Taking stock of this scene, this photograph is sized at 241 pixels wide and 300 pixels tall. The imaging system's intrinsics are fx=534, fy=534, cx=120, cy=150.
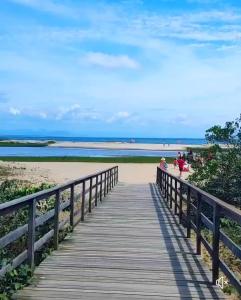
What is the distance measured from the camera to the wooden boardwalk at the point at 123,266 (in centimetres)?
580

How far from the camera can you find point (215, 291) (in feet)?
19.8

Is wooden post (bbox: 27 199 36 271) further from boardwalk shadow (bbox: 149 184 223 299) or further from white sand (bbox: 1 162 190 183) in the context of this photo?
Answer: white sand (bbox: 1 162 190 183)

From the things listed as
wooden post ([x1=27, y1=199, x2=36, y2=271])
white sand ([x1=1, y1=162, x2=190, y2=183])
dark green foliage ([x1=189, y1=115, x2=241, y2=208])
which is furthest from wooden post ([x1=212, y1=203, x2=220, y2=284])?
white sand ([x1=1, y1=162, x2=190, y2=183])

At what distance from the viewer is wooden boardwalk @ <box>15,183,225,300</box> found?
5.80 metres

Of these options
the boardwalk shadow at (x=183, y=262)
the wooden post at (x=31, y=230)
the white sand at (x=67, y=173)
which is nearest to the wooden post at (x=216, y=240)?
the boardwalk shadow at (x=183, y=262)

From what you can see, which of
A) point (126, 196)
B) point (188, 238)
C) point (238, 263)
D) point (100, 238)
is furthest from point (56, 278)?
point (126, 196)

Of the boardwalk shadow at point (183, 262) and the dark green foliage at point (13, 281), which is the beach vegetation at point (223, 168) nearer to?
the boardwalk shadow at point (183, 262)

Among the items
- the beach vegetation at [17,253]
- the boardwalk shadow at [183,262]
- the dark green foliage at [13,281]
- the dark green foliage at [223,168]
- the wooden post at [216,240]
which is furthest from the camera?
the dark green foliage at [223,168]

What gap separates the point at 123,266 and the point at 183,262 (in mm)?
947

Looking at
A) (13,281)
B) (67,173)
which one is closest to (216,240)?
(13,281)

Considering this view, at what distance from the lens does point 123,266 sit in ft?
23.4

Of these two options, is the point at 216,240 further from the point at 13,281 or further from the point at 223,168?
the point at 223,168

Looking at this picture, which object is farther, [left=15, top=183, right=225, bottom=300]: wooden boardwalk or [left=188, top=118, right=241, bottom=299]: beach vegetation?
[left=188, top=118, right=241, bottom=299]: beach vegetation

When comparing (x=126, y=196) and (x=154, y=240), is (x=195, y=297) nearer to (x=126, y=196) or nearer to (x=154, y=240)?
(x=154, y=240)
